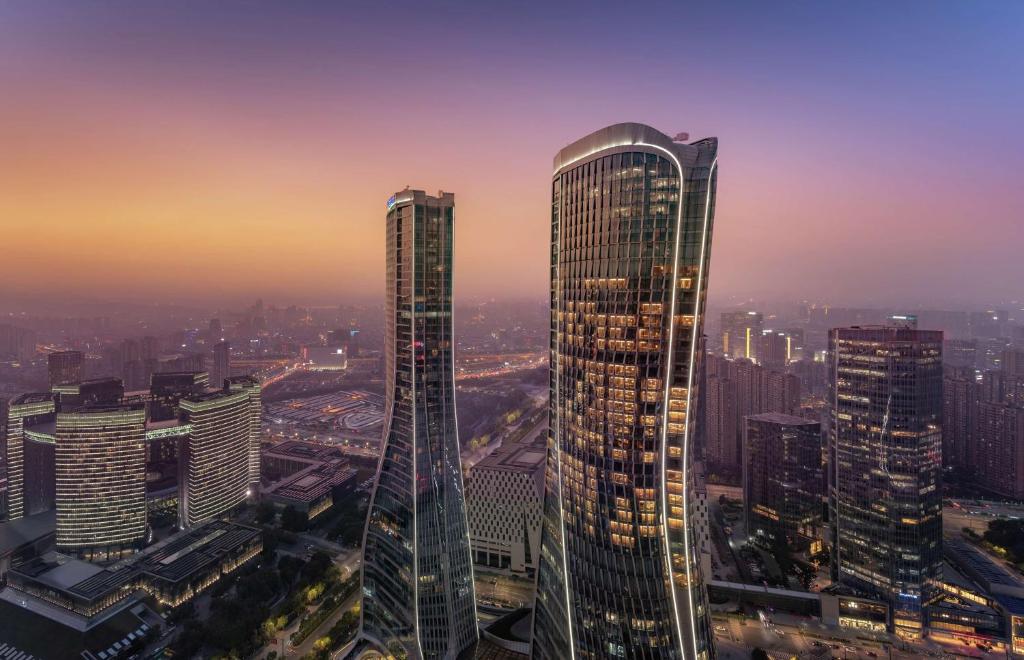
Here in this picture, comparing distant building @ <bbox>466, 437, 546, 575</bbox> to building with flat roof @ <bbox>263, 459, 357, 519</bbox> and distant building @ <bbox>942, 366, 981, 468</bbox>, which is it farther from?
distant building @ <bbox>942, 366, 981, 468</bbox>

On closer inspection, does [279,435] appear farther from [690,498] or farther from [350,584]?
[690,498]

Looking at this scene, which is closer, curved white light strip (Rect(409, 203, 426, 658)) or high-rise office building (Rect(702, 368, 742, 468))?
curved white light strip (Rect(409, 203, 426, 658))

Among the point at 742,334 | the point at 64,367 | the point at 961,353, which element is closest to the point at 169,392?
the point at 64,367

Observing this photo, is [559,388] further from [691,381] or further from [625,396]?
[691,381]

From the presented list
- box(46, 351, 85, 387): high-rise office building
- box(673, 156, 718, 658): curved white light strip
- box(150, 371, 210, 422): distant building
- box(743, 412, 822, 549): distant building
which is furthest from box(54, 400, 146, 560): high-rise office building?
box(743, 412, 822, 549): distant building

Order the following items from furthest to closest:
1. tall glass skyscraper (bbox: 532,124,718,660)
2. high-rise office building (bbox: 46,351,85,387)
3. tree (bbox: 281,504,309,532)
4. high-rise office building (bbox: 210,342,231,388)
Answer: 1. high-rise office building (bbox: 210,342,231,388)
2. high-rise office building (bbox: 46,351,85,387)
3. tree (bbox: 281,504,309,532)
4. tall glass skyscraper (bbox: 532,124,718,660)

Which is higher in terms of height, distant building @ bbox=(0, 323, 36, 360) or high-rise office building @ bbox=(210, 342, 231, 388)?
distant building @ bbox=(0, 323, 36, 360)

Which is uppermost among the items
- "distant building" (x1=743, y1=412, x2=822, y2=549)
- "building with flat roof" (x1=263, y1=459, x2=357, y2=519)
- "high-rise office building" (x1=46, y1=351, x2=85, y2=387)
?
"high-rise office building" (x1=46, y1=351, x2=85, y2=387)

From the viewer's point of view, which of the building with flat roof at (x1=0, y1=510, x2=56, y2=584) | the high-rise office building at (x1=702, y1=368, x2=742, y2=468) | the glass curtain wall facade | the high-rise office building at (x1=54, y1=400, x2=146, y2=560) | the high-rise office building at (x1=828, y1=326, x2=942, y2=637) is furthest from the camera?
the high-rise office building at (x1=702, y1=368, x2=742, y2=468)
